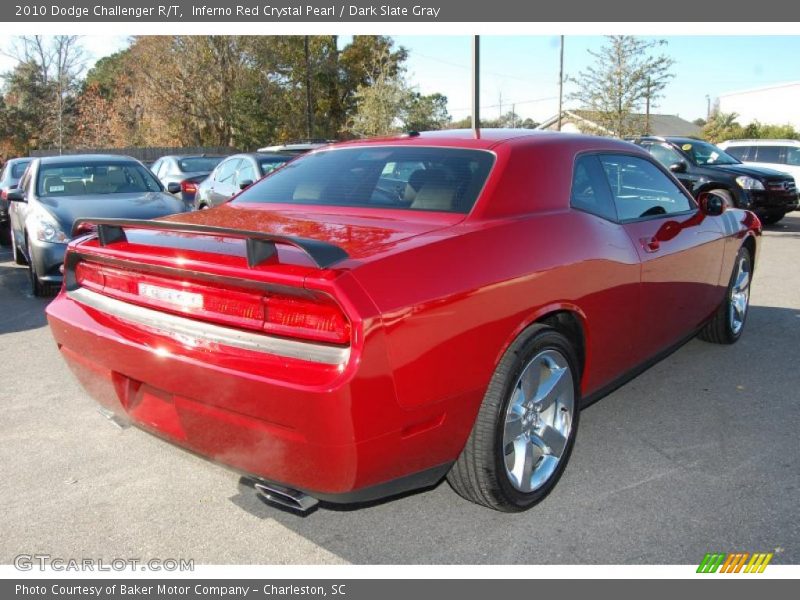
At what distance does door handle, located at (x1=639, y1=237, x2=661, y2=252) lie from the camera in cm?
371

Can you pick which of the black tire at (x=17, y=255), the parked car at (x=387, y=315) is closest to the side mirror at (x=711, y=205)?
the parked car at (x=387, y=315)

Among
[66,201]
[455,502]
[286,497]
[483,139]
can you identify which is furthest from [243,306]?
[66,201]

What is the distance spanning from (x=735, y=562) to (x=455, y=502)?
3.72 ft

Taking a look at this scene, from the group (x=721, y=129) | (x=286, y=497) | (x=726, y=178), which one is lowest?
(x=286, y=497)

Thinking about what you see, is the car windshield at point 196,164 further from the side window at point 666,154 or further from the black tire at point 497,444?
the black tire at point 497,444

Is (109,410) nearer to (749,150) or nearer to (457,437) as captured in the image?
(457,437)

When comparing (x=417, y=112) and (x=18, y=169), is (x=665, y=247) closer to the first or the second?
(x=18, y=169)

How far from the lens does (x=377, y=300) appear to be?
2199 millimetres

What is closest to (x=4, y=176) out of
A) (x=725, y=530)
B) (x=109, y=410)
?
(x=109, y=410)

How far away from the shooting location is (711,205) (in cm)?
455

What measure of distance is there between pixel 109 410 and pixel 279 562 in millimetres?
1017

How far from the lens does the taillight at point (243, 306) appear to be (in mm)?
2217

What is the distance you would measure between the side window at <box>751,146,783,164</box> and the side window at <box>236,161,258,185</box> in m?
13.5

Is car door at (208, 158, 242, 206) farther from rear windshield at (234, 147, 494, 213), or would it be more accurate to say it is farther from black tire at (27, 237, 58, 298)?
rear windshield at (234, 147, 494, 213)
